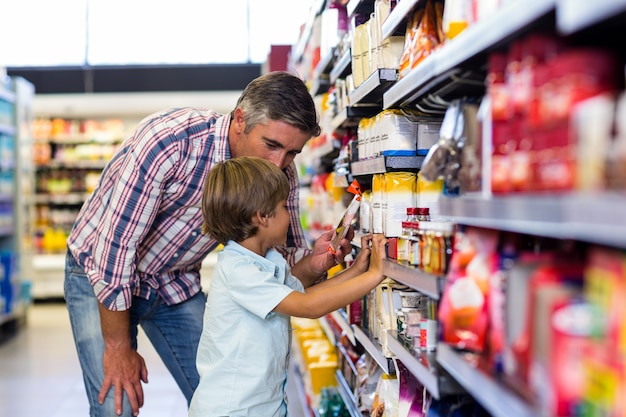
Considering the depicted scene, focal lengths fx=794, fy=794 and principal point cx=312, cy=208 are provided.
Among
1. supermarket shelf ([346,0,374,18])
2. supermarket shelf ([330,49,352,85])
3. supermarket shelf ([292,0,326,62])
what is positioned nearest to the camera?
supermarket shelf ([346,0,374,18])

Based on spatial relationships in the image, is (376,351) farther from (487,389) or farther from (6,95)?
(6,95)

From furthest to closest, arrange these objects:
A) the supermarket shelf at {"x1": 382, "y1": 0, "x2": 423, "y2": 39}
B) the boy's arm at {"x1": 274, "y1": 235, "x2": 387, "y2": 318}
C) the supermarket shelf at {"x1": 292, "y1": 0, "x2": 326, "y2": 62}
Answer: the supermarket shelf at {"x1": 292, "y1": 0, "x2": 326, "y2": 62} → the boy's arm at {"x1": 274, "y1": 235, "x2": 387, "y2": 318} → the supermarket shelf at {"x1": 382, "y1": 0, "x2": 423, "y2": 39}

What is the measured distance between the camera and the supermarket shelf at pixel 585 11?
2.79 feet

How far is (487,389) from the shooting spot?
1197 millimetres

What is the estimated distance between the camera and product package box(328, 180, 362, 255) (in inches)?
96.5

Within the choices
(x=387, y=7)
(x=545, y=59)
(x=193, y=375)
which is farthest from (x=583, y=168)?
(x=193, y=375)

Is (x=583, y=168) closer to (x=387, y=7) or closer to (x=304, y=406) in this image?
(x=387, y=7)

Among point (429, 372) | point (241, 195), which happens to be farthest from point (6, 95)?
point (429, 372)

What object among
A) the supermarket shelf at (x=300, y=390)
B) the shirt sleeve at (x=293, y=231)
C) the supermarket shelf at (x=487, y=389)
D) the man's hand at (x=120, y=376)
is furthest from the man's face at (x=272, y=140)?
the supermarket shelf at (x=300, y=390)

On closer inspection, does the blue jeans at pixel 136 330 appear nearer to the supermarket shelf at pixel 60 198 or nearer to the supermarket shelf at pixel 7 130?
the supermarket shelf at pixel 7 130

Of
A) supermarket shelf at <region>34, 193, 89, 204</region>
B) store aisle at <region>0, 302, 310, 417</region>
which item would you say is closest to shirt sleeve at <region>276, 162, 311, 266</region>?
store aisle at <region>0, 302, 310, 417</region>

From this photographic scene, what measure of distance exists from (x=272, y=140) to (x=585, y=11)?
5.35ft

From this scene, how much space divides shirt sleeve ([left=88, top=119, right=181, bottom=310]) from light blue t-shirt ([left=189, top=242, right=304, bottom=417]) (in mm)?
320

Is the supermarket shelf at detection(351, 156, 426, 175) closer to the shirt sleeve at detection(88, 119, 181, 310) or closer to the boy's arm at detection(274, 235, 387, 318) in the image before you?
the boy's arm at detection(274, 235, 387, 318)
